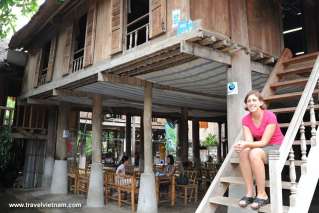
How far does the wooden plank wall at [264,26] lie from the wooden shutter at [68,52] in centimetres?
477

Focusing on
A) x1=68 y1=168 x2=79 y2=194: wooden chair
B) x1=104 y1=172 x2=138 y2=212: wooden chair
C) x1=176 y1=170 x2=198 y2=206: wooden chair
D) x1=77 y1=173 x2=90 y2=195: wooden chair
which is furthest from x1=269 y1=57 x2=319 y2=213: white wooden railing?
x1=68 y1=168 x2=79 y2=194: wooden chair

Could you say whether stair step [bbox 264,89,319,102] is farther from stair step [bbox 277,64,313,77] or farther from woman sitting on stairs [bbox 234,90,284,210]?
woman sitting on stairs [bbox 234,90,284,210]

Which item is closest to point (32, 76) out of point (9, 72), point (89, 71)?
point (9, 72)

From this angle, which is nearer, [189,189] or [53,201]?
[53,201]

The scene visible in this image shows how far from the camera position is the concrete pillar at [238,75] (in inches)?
200

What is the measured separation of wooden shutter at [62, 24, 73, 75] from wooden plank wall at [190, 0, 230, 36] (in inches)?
173

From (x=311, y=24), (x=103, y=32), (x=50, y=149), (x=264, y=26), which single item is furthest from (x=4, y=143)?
(x=311, y=24)

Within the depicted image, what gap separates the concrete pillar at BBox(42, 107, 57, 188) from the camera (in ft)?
35.9

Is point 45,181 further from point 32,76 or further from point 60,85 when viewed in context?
point 60,85

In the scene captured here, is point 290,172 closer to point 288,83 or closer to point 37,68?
point 288,83

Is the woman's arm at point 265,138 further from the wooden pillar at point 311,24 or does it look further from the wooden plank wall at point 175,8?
the wooden pillar at point 311,24

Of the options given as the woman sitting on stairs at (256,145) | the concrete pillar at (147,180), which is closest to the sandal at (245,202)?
the woman sitting on stairs at (256,145)

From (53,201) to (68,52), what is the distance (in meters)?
4.28

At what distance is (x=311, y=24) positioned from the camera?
24.3 ft
